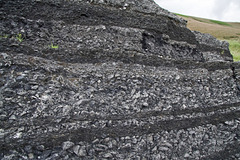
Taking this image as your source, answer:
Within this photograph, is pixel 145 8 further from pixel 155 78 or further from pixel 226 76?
pixel 226 76

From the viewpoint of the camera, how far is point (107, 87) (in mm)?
4203

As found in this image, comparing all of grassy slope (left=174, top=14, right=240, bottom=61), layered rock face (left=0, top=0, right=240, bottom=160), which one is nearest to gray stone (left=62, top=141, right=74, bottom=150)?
layered rock face (left=0, top=0, right=240, bottom=160)

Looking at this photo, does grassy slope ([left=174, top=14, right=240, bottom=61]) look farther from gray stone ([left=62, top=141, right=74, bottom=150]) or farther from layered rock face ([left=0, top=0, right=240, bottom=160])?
gray stone ([left=62, top=141, right=74, bottom=150])

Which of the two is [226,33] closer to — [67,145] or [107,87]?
[107,87]

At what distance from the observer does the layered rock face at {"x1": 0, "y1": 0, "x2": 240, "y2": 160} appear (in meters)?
3.31

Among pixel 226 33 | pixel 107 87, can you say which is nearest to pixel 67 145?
pixel 107 87

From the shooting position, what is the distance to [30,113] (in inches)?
129

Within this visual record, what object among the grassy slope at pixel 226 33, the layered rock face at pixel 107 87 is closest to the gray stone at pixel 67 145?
the layered rock face at pixel 107 87

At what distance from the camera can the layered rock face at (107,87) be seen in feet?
10.9

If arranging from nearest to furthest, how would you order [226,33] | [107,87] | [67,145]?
1. [67,145]
2. [107,87]
3. [226,33]

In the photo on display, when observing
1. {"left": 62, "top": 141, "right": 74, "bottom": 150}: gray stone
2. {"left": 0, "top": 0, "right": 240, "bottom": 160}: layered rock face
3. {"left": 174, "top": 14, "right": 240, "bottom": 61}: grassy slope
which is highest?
{"left": 174, "top": 14, "right": 240, "bottom": 61}: grassy slope

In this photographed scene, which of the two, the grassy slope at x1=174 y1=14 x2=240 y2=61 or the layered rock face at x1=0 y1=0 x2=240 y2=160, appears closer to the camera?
the layered rock face at x1=0 y1=0 x2=240 y2=160

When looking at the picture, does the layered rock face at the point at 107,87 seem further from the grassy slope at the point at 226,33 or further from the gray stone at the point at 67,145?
the grassy slope at the point at 226,33

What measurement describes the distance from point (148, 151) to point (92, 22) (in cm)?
435
